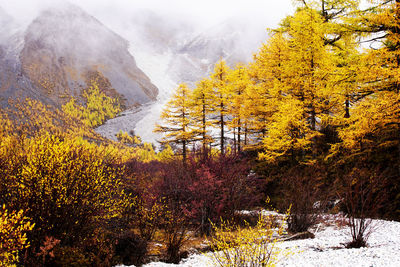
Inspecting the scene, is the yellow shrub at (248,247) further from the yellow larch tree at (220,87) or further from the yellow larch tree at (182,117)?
the yellow larch tree at (182,117)

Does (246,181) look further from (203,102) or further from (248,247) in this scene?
(203,102)

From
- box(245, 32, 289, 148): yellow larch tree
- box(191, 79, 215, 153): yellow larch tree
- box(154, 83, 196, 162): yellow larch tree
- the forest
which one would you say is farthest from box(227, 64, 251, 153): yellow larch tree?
box(154, 83, 196, 162): yellow larch tree

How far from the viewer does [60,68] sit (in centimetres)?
16262

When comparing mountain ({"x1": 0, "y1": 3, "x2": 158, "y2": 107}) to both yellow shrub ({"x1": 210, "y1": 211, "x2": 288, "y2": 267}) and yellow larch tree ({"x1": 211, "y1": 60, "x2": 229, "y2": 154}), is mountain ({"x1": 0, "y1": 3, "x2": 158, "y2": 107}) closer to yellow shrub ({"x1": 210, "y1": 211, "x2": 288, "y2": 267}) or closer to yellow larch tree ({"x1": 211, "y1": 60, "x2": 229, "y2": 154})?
yellow larch tree ({"x1": 211, "y1": 60, "x2": 229, "y2": 154})

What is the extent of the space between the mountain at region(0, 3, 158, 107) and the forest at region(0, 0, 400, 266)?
144m

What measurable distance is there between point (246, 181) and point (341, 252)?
6.38 meters

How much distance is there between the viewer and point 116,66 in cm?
18675

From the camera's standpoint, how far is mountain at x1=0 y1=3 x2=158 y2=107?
139 m

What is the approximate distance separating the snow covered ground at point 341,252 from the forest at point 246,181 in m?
0.37

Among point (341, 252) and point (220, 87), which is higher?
point (220, 87)

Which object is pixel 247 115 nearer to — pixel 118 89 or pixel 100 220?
pixel 100 220

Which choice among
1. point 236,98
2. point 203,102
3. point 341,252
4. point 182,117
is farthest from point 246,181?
point 182,117

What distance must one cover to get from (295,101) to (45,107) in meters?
141

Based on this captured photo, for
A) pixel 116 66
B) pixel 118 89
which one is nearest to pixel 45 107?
pixel 118 89
